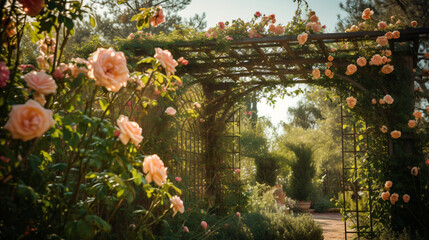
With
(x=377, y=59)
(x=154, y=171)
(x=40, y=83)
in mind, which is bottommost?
(x=154, y=171)

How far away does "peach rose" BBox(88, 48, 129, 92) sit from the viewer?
1.39 meters

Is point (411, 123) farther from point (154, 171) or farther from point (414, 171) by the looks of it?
point (154, 171)

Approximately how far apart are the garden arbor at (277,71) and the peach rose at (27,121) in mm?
3622

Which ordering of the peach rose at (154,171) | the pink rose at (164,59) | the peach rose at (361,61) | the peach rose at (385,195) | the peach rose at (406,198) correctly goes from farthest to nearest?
1. the peach rose at (361,61)
2. the peach rose at (385,195)
3. the peach rose at (406,198)
4. the pink rose at (164,59)
5. the peach rose at (154,171)

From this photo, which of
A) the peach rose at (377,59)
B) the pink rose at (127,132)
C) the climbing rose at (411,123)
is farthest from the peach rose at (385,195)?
the pink rose at (127,132)

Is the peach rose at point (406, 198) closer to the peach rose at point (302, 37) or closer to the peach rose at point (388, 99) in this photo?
the peach rose at point (388, 99)

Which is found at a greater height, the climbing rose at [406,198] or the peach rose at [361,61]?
the peach rose at [361,61]

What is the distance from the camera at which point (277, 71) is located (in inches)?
236

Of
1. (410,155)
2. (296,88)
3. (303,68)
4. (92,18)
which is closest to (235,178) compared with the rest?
(296,88)

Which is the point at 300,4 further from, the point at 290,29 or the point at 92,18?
the point at 92,18

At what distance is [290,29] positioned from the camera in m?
4.70

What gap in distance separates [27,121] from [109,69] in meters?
0.36

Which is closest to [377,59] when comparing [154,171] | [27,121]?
[154,171]

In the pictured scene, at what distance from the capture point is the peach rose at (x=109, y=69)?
1387mm
